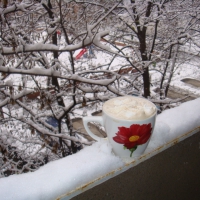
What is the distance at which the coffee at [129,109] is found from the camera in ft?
2.57

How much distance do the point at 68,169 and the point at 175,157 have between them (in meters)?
0.53

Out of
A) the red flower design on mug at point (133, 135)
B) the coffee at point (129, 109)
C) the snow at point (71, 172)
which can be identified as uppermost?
the coffee at point (129, 109)

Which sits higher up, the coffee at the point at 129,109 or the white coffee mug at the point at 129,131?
the coffee at the point at 129,109

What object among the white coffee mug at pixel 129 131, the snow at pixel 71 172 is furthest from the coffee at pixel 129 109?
the snow at pixel 71 172

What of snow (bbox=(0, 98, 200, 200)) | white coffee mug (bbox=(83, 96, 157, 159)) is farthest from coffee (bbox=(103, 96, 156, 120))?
snow (bbox=(0, 98, 200, 200))

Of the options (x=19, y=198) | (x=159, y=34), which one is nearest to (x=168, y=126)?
(x=19, y=198)

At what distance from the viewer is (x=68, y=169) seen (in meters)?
0.77

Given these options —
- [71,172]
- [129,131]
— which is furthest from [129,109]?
[71,172]

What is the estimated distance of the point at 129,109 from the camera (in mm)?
818

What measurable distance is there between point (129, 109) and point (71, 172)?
313 millimetres

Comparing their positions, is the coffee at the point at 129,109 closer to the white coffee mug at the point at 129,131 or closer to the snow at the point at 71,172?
the white coffee mug at the point at 129,131

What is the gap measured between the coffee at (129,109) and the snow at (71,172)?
162 mm

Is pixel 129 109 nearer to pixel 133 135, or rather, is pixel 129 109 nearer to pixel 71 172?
pixel 133 135

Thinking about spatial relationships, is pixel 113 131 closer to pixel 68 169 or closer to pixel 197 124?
pixel 68 169
